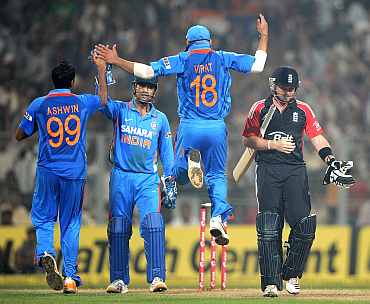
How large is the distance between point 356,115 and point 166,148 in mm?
10108

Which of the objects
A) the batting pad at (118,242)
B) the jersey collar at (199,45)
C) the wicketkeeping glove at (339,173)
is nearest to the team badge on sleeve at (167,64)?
the jersey collar at (199,45)

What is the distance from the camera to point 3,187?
19.2 meters

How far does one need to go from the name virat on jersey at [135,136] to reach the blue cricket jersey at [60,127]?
0.43m

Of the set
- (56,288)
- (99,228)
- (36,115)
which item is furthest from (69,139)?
(99,228)

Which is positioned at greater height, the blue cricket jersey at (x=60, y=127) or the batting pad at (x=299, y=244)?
the blue cricket jersey at (x=60, y=127)

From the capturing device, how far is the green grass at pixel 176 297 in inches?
488

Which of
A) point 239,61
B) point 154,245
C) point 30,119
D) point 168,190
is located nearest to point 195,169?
point 168,190

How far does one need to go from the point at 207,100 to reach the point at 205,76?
0.83 feet

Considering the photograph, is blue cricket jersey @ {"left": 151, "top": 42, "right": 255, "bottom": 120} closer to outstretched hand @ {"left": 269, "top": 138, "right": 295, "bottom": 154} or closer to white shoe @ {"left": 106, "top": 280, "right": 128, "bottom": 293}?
outstretched hand @ {"left": 269, "top": 138, "right": 295, "bottom": 154}

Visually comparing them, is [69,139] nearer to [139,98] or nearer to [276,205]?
[139,98]

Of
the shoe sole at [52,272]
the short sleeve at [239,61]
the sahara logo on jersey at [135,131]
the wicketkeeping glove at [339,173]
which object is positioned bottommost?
the shoe sole at [52,272]

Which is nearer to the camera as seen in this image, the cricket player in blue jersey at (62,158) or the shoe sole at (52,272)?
the shoe sole at (52,272)

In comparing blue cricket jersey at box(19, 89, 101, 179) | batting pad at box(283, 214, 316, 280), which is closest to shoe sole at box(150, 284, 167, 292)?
batting pad at box(283, 214, 316, 280)

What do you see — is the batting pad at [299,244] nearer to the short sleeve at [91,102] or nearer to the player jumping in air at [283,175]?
the player jumping in air at [283,175]
